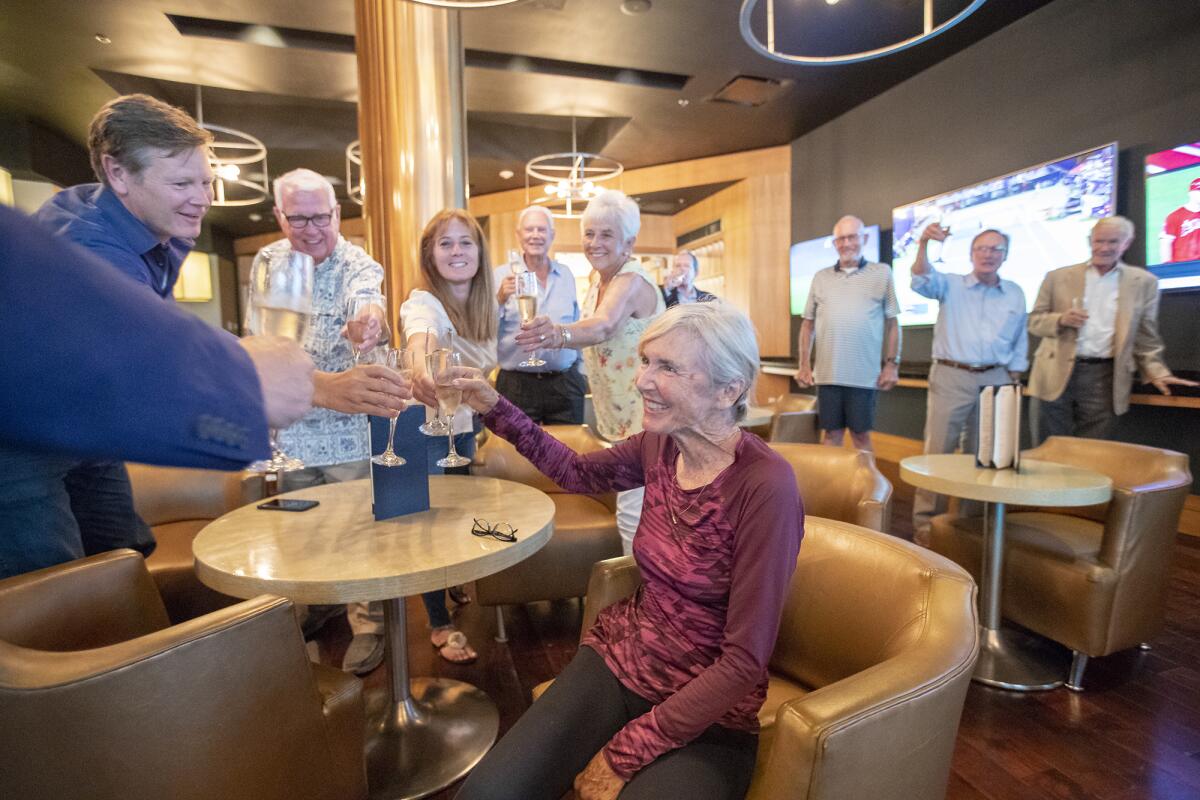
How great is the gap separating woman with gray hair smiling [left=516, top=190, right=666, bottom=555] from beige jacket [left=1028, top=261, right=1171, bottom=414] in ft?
10.3

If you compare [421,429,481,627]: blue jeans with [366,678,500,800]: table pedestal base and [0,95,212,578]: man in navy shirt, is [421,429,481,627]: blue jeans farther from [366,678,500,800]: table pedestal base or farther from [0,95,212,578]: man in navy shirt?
[0,95,212,578]: man in navy shirt

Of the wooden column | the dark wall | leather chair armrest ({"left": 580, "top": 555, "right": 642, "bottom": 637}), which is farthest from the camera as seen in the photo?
the dark wall

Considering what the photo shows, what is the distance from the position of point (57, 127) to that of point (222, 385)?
9131mm

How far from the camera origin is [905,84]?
233 inches

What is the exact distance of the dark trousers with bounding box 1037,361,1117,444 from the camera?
371 cm

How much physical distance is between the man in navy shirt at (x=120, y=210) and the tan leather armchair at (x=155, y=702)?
0.48 feet

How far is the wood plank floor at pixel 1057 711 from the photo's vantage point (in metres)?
1.79

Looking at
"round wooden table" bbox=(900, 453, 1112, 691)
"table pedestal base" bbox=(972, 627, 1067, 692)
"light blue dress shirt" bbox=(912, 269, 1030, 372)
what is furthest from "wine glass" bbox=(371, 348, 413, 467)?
"light blue dress shirt" bbox=(912, 269, 1030, 372)

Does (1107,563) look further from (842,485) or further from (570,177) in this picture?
(570,177)

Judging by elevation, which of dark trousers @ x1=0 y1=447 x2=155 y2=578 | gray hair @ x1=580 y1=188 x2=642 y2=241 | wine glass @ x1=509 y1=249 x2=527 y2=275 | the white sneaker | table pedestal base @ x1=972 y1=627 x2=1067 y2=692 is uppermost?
gray hair @ x1=580 y1=188 x2=642 y2=241

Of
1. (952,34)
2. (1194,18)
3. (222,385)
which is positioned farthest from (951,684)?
(952,34)

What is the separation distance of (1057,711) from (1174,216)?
330 centimetres

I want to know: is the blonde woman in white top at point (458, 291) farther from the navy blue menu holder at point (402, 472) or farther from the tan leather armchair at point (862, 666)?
the tan leather armchair at point (862, 666)

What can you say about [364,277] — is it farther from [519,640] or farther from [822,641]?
[822,641]
